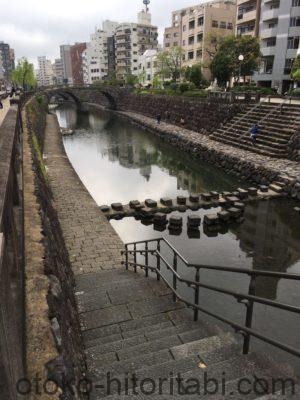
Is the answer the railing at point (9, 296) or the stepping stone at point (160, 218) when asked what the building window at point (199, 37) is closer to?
the stepping stone at point (160, 218)

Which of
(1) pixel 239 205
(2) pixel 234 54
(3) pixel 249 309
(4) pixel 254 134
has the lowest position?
(1) pixel 239 205

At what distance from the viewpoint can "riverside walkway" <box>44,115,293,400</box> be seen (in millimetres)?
3580

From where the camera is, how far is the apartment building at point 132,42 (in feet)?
294

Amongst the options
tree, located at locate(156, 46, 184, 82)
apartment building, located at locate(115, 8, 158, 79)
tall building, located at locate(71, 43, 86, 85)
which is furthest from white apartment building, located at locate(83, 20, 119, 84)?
tree, located at locate(156, 46, 184, 82)

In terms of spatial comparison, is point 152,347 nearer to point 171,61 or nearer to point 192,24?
point 171,61

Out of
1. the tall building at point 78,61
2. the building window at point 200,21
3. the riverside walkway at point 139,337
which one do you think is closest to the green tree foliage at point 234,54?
the building window at point 200,21

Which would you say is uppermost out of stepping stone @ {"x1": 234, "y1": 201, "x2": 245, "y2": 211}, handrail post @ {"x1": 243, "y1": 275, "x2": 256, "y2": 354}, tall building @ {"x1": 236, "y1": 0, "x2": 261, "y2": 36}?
tall building @ {"x1": 236, "y1": 0, "x2": 261, "y2": 36}

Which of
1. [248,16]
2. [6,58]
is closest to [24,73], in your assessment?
[248,16]

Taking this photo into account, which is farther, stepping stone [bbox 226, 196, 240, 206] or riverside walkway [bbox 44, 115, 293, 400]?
stepping stone [bbox 226, 196, 240, 206]

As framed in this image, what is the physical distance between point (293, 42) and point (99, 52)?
79093 mm

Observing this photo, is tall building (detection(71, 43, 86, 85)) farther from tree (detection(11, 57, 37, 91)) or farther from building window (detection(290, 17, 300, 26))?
building window (detection(290, 17, 300, 26))

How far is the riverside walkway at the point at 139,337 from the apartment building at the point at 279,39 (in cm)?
4109

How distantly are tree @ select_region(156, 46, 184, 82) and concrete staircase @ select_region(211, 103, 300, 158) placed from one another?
1227 inches

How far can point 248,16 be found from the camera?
155ft
